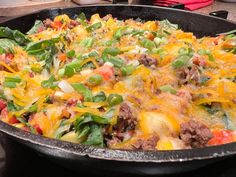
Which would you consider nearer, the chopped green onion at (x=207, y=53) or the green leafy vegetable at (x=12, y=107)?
the green leafy vegetable at (x=12, y=107)

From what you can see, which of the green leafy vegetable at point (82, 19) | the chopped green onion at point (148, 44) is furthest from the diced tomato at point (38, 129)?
the green leafy vegetable at point (82, 19)

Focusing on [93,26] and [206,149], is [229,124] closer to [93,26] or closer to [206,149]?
[206,149]

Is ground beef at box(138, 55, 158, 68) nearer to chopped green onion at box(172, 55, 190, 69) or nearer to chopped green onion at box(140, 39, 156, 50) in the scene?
chopped green onion at box(172, 55, 190, 69)

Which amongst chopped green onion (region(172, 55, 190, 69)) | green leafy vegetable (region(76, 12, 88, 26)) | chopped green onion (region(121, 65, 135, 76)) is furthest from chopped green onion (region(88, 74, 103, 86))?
green leafy vegetable (region(76, 12, 88, 26))

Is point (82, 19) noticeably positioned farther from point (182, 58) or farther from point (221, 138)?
point (221, 138)

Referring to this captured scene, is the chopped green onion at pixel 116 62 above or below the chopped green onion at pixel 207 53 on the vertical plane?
above

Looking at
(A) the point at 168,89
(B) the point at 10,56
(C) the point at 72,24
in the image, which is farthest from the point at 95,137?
(C) the point at 72,24

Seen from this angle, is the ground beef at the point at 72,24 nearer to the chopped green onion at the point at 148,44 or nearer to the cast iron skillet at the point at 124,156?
the chopped green onion at the point at 148,44
